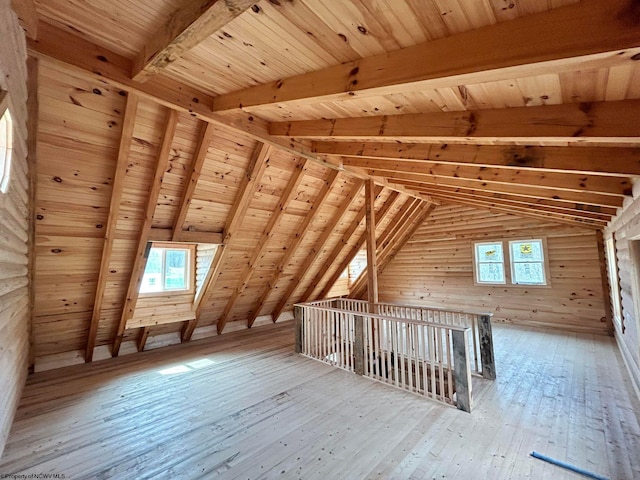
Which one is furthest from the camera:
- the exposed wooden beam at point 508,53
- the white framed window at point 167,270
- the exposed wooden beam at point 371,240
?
the white framed window at point 167,270

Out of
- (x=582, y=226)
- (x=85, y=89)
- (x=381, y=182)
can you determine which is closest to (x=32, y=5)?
(x=85, y=89)

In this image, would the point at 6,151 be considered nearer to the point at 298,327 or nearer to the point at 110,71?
the point at 110,71

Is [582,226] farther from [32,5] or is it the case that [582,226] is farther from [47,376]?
[47,376]

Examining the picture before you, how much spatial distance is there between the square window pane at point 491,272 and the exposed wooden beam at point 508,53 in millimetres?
6712

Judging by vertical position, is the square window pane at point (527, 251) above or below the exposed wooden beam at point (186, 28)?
below

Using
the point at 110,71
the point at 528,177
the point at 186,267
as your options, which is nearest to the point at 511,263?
the point at 528,177

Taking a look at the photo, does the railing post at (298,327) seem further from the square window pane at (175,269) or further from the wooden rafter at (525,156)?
the wooden rafter at (525,156)

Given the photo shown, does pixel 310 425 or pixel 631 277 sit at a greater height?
pixel 631 277

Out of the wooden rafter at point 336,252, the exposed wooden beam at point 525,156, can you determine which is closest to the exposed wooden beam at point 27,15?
the exposed wooden beam at point 525,156

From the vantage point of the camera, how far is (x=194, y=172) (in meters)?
3.31

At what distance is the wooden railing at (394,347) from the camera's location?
3115mm

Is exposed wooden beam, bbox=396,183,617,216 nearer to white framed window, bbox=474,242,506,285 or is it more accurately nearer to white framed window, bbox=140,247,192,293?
white framed window, bbox=474,242,506,285

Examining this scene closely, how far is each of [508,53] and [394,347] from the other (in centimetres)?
348

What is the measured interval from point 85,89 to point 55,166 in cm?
81
